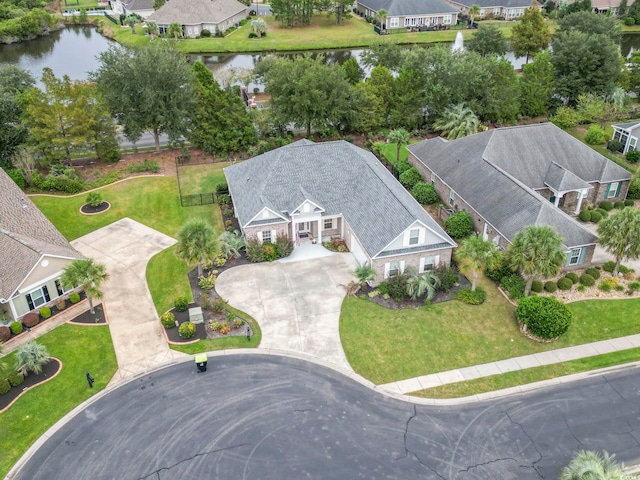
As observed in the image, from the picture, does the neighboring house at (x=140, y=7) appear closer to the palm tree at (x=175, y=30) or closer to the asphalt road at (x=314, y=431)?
the palm tree at (x=175, y=30)

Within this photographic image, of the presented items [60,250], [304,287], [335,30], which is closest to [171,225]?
[60,250]

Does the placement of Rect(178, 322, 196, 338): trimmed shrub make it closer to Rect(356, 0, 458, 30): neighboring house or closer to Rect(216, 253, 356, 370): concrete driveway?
Rect(216, 253, 356, 370): concrete driveway

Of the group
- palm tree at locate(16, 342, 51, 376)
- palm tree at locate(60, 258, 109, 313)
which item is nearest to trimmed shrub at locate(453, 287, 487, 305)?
palm tree at locate(60, 258, 109, 313)

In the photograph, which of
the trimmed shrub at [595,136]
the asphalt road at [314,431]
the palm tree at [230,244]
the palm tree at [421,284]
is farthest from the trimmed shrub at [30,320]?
the trimmed shrub at [595,136]

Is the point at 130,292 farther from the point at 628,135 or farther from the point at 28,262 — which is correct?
the point at 628,135

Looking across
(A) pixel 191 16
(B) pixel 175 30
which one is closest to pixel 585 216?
(B) pixel 175 30

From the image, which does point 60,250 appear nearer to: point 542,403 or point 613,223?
point 542,403
